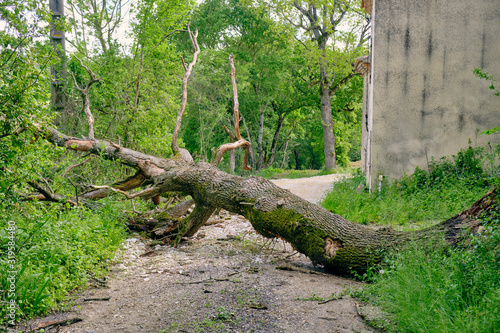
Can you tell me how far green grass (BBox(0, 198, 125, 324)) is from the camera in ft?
12.1

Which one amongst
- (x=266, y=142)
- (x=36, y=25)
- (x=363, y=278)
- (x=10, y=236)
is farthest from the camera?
(x=266, y=142)

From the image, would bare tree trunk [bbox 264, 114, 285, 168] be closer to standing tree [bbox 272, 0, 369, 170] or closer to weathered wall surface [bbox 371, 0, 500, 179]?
standing tree [bbox 272, 0, 369, 170]

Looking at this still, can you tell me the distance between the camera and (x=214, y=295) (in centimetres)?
436

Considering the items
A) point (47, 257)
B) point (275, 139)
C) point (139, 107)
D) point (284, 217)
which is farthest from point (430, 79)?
point (275, 139)

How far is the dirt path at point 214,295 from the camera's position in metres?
3.60

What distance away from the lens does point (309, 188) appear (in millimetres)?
14883

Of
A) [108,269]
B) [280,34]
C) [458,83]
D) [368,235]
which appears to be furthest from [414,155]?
[280,34]

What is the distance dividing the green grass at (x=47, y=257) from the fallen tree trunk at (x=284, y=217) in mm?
1088

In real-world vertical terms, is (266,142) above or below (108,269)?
above

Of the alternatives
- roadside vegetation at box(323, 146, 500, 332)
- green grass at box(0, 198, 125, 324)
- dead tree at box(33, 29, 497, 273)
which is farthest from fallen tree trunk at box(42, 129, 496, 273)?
green grass at box(0, 198, 125, 324)

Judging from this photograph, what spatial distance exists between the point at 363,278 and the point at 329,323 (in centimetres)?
144

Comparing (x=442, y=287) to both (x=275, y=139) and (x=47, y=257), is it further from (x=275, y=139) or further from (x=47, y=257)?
(x=275, y=139)

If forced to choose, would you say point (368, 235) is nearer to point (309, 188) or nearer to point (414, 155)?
point (414, 155)

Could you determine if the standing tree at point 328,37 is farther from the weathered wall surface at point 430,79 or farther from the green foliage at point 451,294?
the green foliage at point 451,294
